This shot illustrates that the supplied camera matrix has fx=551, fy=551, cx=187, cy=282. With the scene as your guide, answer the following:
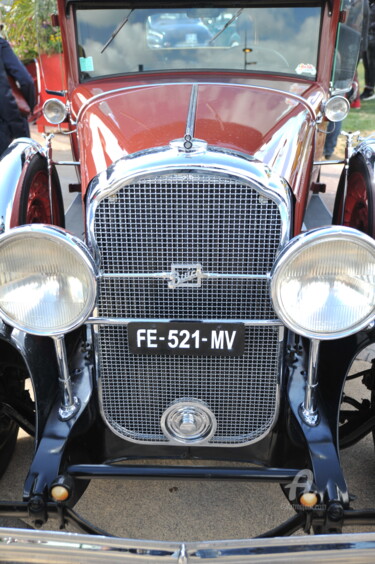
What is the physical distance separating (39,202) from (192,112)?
0.98m

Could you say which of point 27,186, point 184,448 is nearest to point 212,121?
point 27,186

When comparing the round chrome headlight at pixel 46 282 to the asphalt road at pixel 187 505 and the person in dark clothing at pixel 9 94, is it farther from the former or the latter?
the person in dark clothing at pixel 9 94

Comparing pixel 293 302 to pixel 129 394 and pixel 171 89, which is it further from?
pixel 171 89

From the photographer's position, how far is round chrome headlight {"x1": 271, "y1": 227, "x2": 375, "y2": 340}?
1.59 m

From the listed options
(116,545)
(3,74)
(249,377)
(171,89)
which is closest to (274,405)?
(249,377)

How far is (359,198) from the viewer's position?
2547 millimetres

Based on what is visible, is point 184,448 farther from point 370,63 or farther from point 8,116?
point 370,63

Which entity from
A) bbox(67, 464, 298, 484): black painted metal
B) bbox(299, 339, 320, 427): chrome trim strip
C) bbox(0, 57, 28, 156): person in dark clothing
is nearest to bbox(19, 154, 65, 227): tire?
bbox(67, 464, 298, 484): black painted metal

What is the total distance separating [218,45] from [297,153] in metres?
0.95

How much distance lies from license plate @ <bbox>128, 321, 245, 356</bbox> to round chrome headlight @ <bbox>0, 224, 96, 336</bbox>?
9.3 inches

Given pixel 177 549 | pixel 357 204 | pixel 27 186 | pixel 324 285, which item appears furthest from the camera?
pixel 357 204

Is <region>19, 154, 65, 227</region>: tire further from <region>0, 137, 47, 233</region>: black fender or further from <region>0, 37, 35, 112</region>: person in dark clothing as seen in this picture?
<region>0, 37, 35, 112</region>: person in dark clothing

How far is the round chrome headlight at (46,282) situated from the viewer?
64.7 inches

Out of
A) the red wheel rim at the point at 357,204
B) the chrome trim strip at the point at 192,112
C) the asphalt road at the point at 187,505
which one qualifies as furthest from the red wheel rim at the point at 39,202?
the red wheel rim at the point at 357,204
